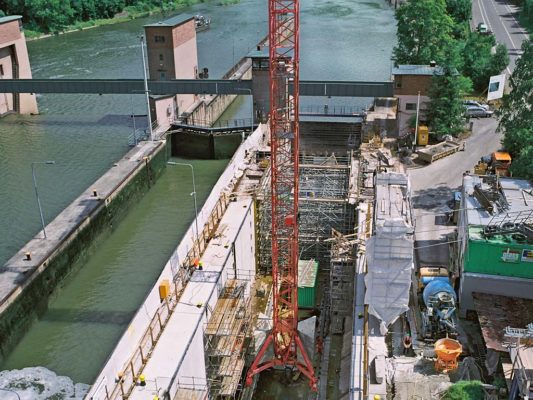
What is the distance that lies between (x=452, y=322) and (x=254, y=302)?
34.4 ft

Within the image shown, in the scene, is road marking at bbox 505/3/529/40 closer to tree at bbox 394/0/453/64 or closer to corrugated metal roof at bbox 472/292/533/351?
tree at bbox 394/0/453/64

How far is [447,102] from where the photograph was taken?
40469mm

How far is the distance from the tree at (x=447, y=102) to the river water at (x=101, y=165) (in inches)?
659

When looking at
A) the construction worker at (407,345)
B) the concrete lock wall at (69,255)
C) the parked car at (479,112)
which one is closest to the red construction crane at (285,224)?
the construction worker at (407,345)

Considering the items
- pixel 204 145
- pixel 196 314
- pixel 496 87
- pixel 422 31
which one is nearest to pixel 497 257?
pixel 196 314

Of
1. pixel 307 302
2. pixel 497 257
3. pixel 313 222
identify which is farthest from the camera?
pixel 313 222

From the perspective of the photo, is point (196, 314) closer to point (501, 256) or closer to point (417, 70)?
point (501, 256)

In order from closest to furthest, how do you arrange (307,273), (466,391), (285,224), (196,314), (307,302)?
(466,391), (196,314), (285,224), (307,302), (307,273)

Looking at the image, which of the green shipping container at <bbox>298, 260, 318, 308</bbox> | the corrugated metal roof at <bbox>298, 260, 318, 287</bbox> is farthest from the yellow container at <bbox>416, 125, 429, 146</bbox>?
the green shipping container at <bbox>298, 260, 318, 308</bbox>

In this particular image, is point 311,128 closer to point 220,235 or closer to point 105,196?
point 105,196

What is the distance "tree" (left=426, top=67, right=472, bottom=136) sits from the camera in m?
40.4

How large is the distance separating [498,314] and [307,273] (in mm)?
10617

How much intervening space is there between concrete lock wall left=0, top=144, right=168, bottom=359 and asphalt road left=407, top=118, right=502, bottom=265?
18106mm

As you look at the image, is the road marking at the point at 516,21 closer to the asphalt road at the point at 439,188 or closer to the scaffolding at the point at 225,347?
the asphalt road at the point at 439,188
